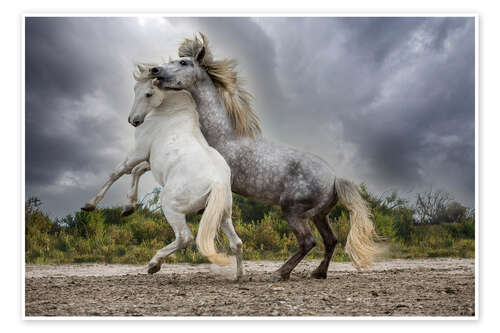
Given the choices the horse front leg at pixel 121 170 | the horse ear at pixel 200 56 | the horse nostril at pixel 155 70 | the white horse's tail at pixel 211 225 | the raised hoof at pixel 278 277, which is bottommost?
the raised hoof at pixel 278 277

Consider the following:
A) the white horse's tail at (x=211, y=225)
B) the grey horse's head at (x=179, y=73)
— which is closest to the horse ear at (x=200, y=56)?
the grey horse's head at (x=179, y=73)

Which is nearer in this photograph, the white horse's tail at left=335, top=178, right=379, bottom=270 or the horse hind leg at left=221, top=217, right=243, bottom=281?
the horse hind leg at left=221, top=217, right=243, bottom=281

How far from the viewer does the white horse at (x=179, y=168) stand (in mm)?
3430

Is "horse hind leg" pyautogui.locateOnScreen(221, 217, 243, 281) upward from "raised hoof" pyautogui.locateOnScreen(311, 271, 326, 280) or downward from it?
upward

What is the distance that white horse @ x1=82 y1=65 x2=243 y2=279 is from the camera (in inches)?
135

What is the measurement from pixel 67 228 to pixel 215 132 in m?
2.51

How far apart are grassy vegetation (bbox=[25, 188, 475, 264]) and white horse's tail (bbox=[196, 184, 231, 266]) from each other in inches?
81.6

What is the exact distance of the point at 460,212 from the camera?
4.87 metres

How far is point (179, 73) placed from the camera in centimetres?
398

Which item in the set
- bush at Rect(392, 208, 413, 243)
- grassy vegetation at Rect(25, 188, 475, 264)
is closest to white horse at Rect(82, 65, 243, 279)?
grassy vegetation at Rect(25, 188, 475, 264)

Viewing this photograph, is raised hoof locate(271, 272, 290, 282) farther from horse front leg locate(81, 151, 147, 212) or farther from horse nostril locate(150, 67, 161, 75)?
horse nostril locate(150, 67, 161, 75)

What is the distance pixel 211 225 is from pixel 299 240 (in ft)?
2.94

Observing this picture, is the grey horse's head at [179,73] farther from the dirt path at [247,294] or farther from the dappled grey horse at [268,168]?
the dirt path at [247,294]

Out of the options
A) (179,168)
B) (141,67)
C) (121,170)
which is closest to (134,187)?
(121,170)
